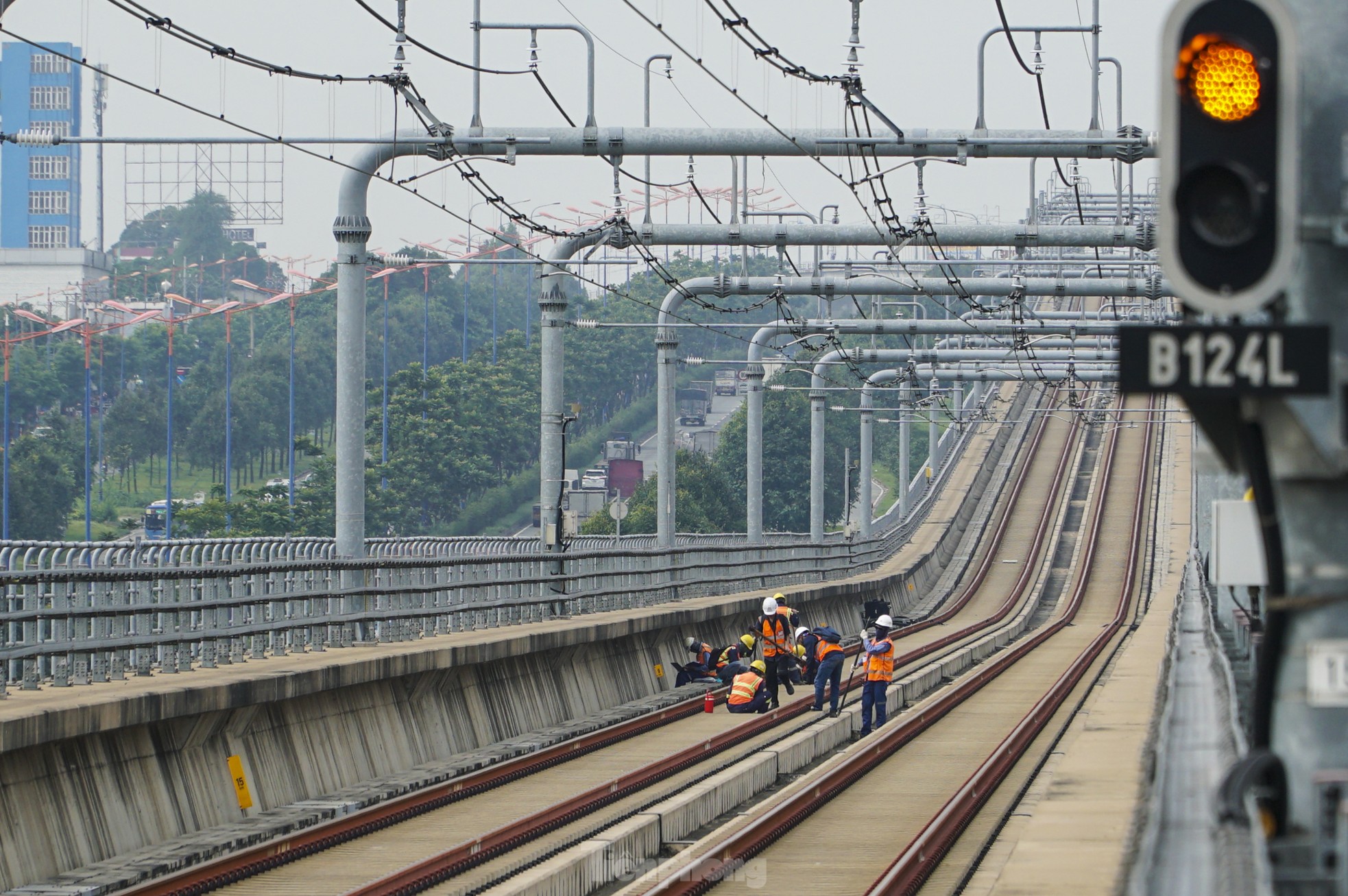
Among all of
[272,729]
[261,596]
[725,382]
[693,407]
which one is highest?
[725,382]

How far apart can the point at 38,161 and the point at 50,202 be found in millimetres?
4329

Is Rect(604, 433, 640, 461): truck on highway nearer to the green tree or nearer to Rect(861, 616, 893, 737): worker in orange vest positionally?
the green tree

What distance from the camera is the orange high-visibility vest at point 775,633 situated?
28.3 m

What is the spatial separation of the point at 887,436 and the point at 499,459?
3777 centimetres

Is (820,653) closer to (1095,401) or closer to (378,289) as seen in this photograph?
(1095,401)

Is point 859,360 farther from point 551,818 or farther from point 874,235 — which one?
point 551,818

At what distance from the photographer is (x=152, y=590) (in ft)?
54.7

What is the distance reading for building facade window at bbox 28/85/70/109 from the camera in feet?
500

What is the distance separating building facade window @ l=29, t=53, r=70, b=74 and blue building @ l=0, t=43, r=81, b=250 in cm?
5

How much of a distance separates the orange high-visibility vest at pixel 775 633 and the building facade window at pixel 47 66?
131 m

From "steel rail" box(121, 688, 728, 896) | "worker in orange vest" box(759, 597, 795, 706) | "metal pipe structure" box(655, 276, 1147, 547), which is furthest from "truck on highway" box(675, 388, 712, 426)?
"steel rail" box(121, 688, 728, 896)

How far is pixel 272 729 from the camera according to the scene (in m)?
16.7

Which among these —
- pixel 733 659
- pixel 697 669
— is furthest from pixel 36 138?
pixel 733 659

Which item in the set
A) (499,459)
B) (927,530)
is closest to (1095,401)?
(927,530)
